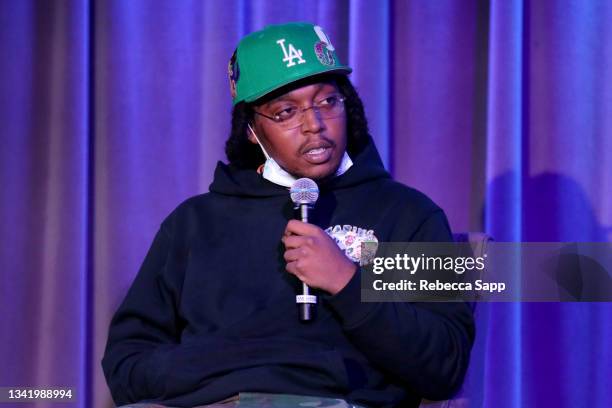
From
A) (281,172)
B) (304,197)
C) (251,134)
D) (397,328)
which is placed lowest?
(397,328)

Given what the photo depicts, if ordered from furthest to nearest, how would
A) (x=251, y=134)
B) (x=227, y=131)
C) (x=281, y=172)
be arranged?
(x=227, y=131)
(x=251, y=134)
(x=281, y=172)

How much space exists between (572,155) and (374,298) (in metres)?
1.14

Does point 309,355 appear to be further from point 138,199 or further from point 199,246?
point 138,199

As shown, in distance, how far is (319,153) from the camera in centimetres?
203

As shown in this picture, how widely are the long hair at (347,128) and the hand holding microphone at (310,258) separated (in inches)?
18.9

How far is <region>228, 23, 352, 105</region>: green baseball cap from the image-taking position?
2.03 meters

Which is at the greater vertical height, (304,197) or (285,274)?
(304,197)

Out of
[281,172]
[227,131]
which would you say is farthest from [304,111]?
[227,131]

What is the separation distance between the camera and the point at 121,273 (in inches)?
117

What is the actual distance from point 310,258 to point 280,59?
53 cm

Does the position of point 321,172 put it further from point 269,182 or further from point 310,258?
point 310,258

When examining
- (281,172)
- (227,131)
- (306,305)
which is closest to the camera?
(306,305)

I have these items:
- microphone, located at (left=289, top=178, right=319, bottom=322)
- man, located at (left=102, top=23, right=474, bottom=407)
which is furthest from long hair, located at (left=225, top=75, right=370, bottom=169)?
microphone, located at (left=289, top=178, right=319, bottom=322)

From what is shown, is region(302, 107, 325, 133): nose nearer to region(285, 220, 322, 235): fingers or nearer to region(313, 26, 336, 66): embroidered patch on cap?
region(313, 26, 336, 66): embroidered patch on cap
